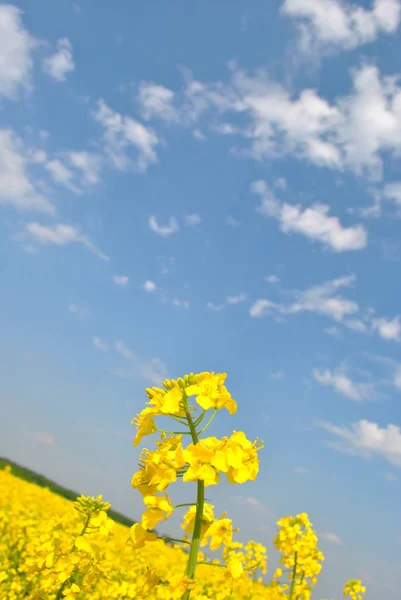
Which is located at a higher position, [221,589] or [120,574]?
[221,589]

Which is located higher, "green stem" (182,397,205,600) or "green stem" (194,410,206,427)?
"green stem" (194,410,206,427)

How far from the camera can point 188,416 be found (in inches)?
98.2

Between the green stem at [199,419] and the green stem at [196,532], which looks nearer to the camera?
the green stem at [196,532]

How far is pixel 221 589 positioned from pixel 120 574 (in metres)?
1.90

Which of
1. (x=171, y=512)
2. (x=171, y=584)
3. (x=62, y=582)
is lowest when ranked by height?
(x=62, y=582)

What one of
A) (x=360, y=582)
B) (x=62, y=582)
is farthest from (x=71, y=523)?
(x=62, y=582)

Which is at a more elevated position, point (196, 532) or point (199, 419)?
point (199, 419)

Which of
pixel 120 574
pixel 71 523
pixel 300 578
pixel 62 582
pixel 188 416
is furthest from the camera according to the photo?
pixel 71 523

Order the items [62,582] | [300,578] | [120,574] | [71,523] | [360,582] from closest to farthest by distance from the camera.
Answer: [62,582]
[300,578]
[360,582]
[120,574]
[71,523]

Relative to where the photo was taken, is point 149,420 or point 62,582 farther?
point 62,582

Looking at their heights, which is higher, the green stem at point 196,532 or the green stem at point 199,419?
the green stem at point 199,419

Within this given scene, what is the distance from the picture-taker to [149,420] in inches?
100

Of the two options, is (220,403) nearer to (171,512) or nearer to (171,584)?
(171,512)

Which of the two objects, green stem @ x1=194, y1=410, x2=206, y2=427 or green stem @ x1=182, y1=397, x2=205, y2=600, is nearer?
green stem @ x1=182, y1=397, x2=205, y2=600
